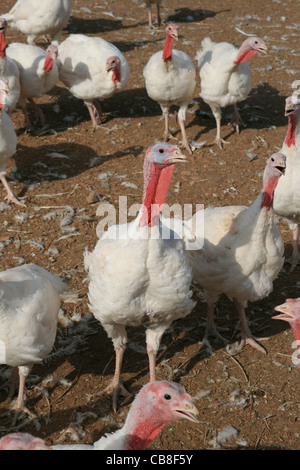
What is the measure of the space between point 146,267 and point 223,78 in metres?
4.75

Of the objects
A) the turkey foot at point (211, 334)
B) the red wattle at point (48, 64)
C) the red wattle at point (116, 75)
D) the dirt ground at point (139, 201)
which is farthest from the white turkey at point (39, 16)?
the turkey foot at point (211, 334)

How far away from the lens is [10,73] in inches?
321

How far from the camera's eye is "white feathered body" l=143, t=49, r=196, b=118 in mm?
8242

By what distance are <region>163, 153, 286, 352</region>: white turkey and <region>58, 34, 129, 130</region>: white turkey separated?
4.18 m

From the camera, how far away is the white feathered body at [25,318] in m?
4.33

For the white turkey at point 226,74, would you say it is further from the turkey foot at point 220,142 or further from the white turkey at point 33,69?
the white turkey at point 33,69

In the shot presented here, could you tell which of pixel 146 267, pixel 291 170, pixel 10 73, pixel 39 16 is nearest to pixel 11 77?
pixel 10 73

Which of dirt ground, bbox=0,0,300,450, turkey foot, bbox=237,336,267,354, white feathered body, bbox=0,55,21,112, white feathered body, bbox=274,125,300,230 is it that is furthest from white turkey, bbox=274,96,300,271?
white feathered body, bbox=0,55,21,112

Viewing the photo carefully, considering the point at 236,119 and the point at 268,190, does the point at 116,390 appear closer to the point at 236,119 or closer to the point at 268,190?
the point at 268,190

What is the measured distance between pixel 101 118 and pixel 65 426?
587 centimetres
